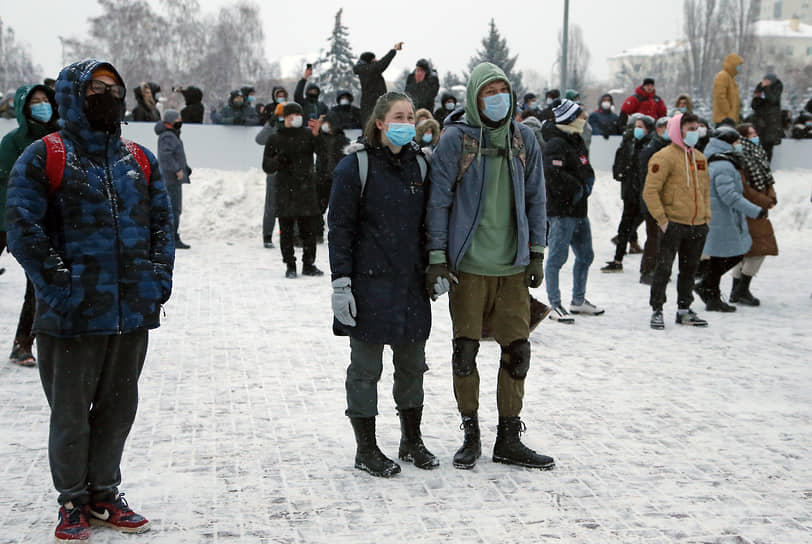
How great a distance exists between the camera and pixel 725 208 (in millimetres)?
9719

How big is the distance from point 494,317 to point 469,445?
737 millimetres

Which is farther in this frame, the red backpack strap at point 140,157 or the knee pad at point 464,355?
the knee pad at point 464,355

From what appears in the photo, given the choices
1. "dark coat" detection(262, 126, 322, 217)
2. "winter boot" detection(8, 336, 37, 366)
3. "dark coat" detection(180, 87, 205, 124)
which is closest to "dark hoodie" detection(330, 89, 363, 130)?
"dark coat" detection(180, 87, 205, 124)

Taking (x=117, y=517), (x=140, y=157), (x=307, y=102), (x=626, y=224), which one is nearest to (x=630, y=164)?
(x=626, y=224)

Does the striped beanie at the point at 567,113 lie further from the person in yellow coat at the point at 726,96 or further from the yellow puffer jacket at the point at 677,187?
the person in yellow coat at the point at 726,96

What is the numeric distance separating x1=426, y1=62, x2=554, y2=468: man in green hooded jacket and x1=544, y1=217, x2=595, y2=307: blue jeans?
3.91m

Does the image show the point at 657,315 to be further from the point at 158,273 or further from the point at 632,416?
the point at 158,273

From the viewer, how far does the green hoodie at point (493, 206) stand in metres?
4.97

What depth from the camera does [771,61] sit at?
10969 centimetres

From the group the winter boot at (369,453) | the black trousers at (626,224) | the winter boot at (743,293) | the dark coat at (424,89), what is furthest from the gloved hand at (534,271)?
the dark coat at (424,89)

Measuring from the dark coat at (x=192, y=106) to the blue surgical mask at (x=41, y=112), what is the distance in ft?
35.4

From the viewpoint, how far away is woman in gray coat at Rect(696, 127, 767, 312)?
9.53 metres

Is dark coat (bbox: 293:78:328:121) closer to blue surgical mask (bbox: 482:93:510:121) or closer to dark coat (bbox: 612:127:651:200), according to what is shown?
dark coat (bbox: 612:127:651:200)

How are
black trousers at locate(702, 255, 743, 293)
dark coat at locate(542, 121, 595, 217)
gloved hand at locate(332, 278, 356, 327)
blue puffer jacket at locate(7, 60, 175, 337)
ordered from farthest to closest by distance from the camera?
black trousers at locate(702, 255, 743, 293), dark coat at locate(542, 121, 595, 217), gloved hand at locate(332, 278, 356, 327), blue puffer jacket at locate(7, 60, 175, 337)
